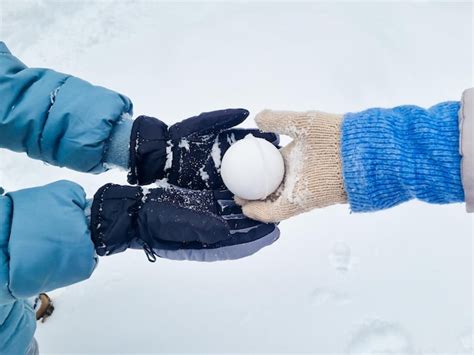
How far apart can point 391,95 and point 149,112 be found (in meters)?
0.78

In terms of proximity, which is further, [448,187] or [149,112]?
[149,112]

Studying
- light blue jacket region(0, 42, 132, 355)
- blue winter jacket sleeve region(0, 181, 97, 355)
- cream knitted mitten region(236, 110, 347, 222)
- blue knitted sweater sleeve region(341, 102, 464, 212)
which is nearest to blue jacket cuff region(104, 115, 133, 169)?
light blue jacket region(0, 42, 132, 355)

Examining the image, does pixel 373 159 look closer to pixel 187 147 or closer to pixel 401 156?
pixel 401 156

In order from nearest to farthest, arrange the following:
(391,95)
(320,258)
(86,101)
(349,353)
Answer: (86,101)
(349,353)
(320,258)
(391,95)

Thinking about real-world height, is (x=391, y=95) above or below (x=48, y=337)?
above

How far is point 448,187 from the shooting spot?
0.97m

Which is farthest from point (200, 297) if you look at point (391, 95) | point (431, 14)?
point (431, 14)

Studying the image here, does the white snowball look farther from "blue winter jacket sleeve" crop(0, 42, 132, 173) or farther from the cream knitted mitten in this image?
"blue winter jacket sleeve" crop(0, 42, 132, 173)

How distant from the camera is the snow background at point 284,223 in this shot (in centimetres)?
141

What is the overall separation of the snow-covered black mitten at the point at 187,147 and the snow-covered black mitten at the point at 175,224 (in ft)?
0.12

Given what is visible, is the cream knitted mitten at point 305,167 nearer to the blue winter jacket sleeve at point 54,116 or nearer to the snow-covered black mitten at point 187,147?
the snow-covered black mitten at point 187,147

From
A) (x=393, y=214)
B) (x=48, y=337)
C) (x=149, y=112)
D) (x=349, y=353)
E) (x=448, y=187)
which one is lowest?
(x=48, y=337)

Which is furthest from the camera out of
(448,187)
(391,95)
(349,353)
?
(391,95)

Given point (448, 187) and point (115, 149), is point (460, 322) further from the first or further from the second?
point (115, 149)
